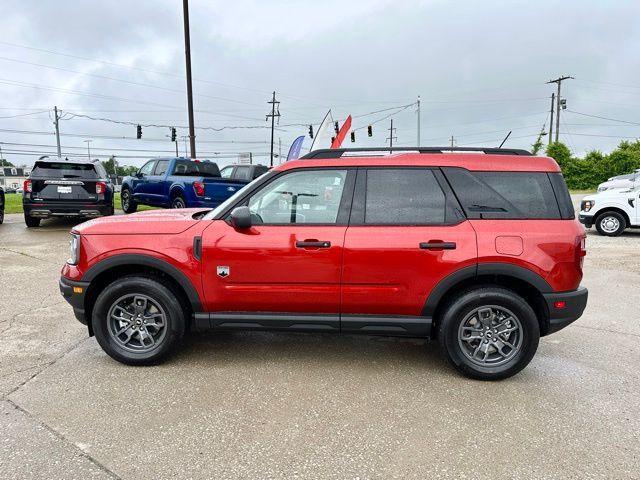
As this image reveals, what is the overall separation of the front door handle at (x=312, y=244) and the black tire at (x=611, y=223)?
1128cm

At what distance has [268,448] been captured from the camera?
2684 mm

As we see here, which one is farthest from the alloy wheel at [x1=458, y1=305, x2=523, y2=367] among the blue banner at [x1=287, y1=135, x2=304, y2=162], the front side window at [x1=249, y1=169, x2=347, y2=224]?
the blue banner at [x1=287, y1=135, x2=304, y2=162]

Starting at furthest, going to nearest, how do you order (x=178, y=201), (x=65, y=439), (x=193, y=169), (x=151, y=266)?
(x=193, y=169) < (x=178, y=201) < (x=151, y=266) < (x=65, y=439)

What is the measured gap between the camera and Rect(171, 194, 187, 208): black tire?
12.8m

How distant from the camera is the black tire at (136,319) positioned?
3.70 metres

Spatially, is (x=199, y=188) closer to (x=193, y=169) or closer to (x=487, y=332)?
(x=193, y=169)

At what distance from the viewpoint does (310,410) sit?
3.13 m

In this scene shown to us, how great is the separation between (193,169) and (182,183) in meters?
0.95

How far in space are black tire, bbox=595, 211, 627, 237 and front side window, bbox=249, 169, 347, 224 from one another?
11067 mm

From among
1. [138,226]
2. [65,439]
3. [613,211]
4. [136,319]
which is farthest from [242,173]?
[65,439]

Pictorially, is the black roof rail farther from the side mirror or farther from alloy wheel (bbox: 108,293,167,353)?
alloy wheel (bbox: 108,293,167,353)

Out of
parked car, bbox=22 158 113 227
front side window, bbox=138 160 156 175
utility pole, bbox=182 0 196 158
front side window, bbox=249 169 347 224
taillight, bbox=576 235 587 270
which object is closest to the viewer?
taillight, bbox=576 235 587 270

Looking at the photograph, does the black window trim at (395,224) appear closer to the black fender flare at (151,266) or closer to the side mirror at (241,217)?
the side mirror at (241,217)

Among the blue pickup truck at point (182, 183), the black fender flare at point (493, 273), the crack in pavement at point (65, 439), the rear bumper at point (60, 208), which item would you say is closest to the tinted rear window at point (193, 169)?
the blue pickup truck at point (182, 183)
